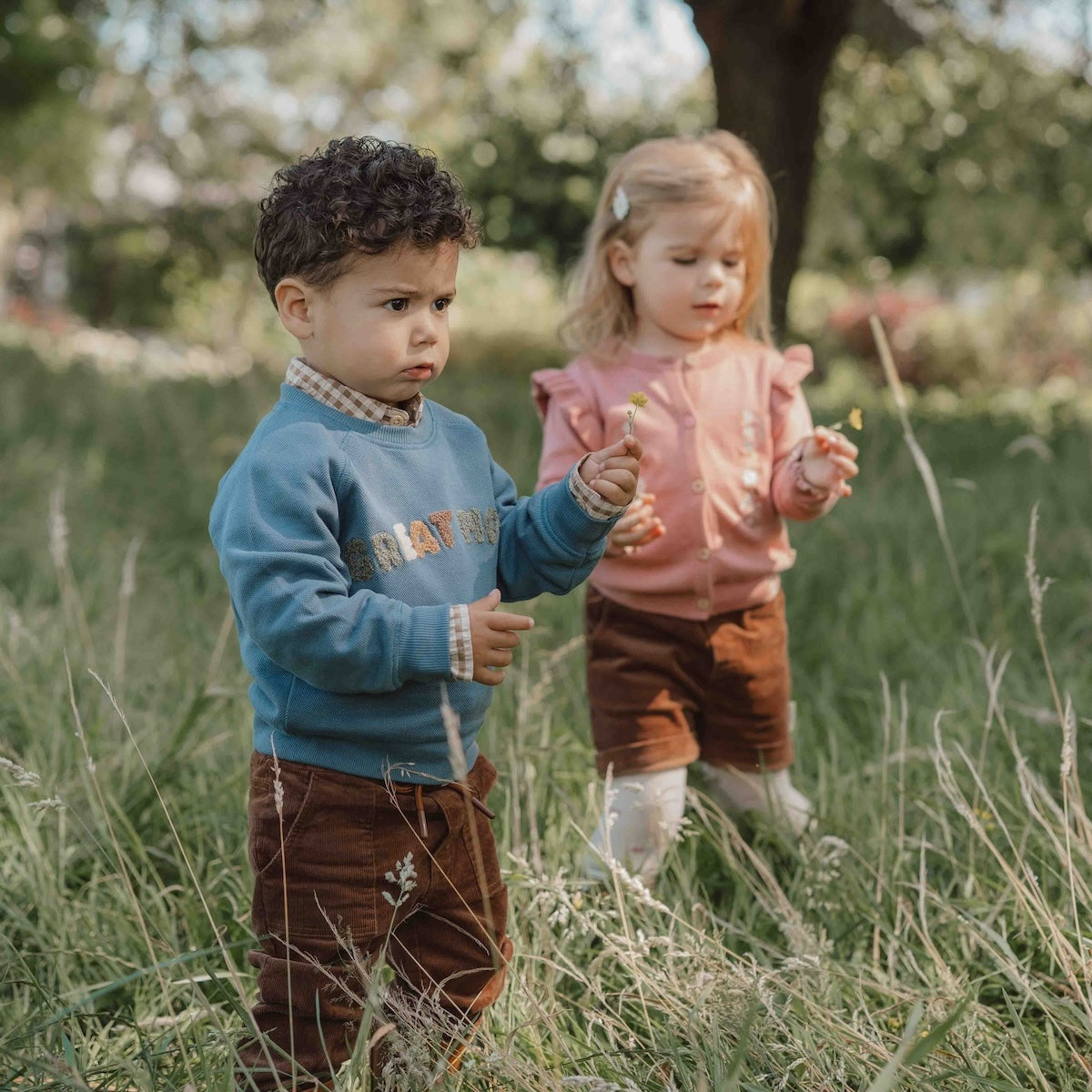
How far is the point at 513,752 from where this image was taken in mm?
2475

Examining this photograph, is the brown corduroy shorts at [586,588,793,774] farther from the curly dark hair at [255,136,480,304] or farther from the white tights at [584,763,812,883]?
the curly dark hair at [255,136,480,304]

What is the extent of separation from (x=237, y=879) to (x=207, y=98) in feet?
101

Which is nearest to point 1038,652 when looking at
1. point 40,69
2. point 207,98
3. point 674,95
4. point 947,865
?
point 947,865

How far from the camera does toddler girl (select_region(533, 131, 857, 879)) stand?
251cm

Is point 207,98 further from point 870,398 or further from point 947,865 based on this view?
point 947,865

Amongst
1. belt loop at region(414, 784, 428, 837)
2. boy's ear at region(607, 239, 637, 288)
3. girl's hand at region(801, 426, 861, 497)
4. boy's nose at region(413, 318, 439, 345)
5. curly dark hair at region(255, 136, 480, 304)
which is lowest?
belt loop at region(414, 784, 428, 837)

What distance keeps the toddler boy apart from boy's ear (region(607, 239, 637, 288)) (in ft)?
2.85

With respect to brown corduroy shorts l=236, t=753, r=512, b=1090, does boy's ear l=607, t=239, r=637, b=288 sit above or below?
above

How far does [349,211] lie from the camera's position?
1630mm

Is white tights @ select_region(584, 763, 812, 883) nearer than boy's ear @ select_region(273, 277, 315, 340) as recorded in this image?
No

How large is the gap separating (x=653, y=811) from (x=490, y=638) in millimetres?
1055

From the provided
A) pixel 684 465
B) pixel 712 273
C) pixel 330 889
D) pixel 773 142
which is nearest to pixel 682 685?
pixel 684 465

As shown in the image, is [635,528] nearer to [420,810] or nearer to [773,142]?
[420,810]

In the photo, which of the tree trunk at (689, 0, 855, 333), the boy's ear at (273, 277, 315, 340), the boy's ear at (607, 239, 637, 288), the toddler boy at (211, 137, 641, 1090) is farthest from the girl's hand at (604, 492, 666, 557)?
the tree trunk at (689, 0, 855, 333)
